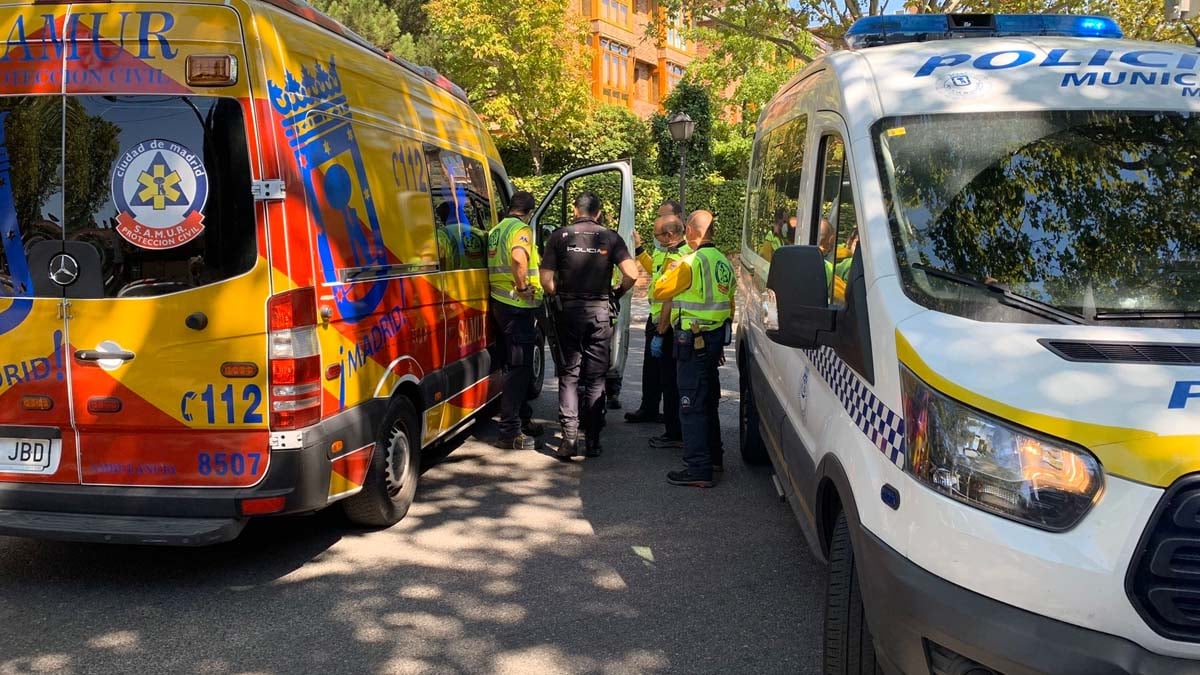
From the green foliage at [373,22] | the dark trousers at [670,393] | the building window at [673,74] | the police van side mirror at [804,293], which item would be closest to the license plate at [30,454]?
the police van side mirror at [804,293]

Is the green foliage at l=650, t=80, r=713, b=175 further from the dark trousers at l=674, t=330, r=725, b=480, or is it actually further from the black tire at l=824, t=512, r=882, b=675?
the black tire at l=824, t=512, r=882, b=675

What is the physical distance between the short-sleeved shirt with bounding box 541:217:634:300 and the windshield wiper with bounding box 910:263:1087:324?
345 centimetres

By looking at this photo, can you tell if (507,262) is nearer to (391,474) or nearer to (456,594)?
(391,474)

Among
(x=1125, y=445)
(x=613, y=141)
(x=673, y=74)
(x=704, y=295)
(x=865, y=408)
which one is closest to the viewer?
(x=1125, y=445)

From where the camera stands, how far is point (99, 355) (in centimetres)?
376

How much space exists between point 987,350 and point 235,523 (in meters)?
3.05

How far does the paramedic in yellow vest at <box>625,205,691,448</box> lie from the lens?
5996 mm

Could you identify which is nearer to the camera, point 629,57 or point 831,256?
point 831,256

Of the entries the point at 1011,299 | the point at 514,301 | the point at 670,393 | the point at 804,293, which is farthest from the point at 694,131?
the point at 1011,299

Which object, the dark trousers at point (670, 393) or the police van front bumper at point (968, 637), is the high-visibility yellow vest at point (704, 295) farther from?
the police van front bumper at point (968, 637)

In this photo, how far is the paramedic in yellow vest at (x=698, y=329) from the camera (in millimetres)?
5324

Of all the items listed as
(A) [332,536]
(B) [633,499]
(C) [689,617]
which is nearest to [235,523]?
(A) [332,536]

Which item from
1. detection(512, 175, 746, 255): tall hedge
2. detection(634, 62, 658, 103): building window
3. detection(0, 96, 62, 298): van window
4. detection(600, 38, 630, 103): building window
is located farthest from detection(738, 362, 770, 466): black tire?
detection(634, 62, 658, 103): building window

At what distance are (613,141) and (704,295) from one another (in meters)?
23.8
